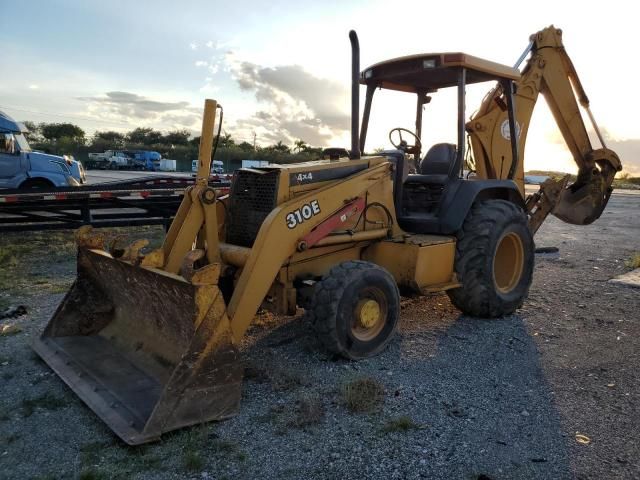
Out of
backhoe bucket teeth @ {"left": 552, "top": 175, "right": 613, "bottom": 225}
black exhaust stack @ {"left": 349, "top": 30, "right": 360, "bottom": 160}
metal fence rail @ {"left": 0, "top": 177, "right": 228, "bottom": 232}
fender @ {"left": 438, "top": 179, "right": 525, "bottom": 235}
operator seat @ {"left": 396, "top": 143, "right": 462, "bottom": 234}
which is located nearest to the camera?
black exhaust stack @ {"left": 349, "top": 30, "right": 360, "bottom": 160}

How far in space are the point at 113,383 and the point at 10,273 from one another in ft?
17.8

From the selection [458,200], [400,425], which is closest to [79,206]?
[458,200]

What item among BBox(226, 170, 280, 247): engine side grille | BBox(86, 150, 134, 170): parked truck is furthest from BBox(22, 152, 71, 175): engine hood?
BBox(86, 150, 134, 170): parked truck

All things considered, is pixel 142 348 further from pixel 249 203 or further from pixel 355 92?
pixel 355 92

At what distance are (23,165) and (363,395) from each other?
501 inches

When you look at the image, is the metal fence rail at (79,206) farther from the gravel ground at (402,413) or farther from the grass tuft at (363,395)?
the grass tuft at (363,395)

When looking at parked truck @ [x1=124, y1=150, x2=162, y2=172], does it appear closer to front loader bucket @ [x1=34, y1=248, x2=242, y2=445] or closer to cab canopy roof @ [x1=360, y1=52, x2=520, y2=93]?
cab canopy roof @ [x1=360, y1=52, x2=520, y2=93]

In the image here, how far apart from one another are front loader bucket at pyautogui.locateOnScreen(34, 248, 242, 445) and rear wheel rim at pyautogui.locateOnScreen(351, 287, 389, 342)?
1.25 m

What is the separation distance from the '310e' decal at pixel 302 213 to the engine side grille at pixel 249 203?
269 millimetres

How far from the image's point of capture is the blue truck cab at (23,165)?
44.3 ft

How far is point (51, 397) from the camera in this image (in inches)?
161

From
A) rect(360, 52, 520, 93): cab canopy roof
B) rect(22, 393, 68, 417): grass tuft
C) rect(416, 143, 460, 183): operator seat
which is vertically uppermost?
rect(360, 52, 520, 93): cab canopy roof

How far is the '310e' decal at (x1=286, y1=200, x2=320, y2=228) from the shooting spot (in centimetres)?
456

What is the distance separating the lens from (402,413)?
384cm
